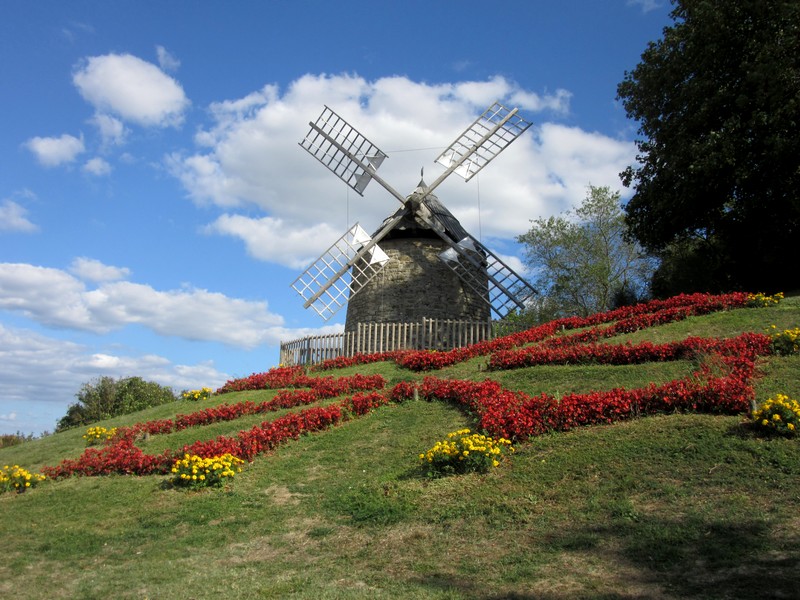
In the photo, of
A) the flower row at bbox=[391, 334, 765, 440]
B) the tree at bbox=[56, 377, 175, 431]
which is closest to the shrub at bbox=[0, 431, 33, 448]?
the tree at bbox=[56, 377, 175, 431]

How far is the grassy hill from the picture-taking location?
285 inches

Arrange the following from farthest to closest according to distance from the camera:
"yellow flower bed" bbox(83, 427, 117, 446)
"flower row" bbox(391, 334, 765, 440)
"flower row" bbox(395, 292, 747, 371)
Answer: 1. "flower row" bbox(395, 292, 747, 371)
2. "yellow flower bed" bbox(83, 427, 117, 446)
3. "flower row" bbox(391, 334, 765, 440)

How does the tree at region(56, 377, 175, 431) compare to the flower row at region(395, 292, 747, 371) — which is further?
the tree at region(56, 377, 175, 431)

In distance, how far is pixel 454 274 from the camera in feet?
96.3

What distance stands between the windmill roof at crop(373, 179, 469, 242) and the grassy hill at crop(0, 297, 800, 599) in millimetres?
16428

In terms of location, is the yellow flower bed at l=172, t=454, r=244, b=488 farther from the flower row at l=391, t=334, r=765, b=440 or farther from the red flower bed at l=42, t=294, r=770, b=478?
the flower row at l=391, t=334, r=765, b=440

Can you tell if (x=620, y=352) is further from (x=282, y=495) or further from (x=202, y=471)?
(x=202, y=471)

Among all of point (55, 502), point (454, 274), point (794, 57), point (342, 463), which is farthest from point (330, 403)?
point (794, 57)

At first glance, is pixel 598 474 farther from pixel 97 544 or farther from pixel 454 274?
pixel 454 274

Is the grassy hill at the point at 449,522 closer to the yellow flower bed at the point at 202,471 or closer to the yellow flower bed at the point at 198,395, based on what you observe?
the yellow flower bed at the point at 202,471

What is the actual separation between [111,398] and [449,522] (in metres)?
24.2

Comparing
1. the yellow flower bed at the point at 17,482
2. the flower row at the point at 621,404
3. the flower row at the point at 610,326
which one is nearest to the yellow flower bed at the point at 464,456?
the flower row at the point at 621,404

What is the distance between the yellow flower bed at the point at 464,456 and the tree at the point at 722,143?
52.4 feet

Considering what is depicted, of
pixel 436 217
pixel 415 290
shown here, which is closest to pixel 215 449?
pixel 415 290
